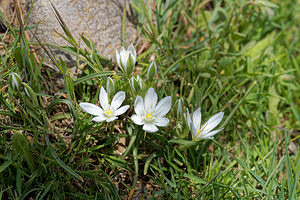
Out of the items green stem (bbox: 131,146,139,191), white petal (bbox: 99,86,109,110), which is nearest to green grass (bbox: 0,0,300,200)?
green stem (bbox: 131,146,139,191)

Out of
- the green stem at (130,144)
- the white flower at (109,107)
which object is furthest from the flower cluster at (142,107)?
the green stem at (130,144)

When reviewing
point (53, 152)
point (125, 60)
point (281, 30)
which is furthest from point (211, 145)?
point (281, 30)

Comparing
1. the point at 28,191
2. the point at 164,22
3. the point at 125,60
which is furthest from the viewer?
the point at 164,22

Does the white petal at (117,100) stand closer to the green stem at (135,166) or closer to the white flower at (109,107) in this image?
the white flower at (109,107)

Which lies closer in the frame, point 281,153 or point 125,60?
point 125,60

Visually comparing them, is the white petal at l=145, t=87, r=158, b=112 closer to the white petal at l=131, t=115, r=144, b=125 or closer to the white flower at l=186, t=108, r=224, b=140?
the white petal at l=131, t=115, r=144, b=125

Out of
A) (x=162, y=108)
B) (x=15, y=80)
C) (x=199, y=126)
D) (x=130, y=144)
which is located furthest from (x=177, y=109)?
(x=15, y=80)

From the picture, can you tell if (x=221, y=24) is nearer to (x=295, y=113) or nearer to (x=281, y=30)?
(x=281, y=30)

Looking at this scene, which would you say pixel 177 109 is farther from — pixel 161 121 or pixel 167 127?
pixel 167 127
